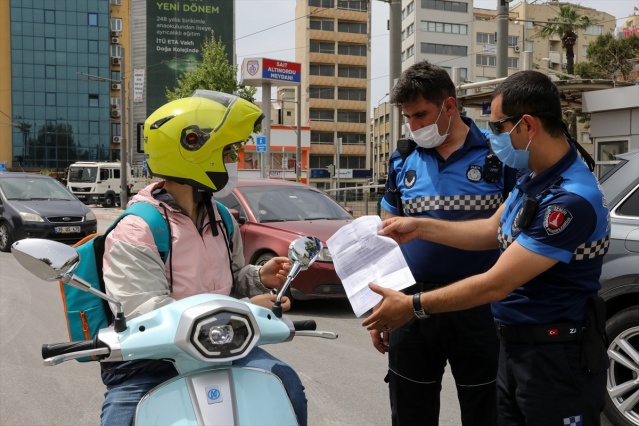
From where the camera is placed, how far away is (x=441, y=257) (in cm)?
314

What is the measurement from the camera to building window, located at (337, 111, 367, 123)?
80562 mm

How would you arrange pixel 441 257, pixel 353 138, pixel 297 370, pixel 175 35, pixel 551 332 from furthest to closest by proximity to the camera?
1. pixel 353 138
2. pixel 175 35
3. pixel 297 370
4. pixel 441 257
5. pixel 551 332

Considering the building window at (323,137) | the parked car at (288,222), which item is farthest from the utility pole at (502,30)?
the building window at (323,137)

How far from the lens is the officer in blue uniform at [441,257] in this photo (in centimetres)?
311

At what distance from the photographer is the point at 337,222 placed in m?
8.90

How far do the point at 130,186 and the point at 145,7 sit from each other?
1557 inches

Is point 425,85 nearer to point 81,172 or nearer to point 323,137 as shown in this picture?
point 81,172

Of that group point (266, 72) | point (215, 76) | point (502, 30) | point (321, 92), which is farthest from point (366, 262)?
point (321, 92)

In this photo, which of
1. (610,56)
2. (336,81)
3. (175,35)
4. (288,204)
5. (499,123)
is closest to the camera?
(499,123)

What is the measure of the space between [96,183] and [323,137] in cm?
4049

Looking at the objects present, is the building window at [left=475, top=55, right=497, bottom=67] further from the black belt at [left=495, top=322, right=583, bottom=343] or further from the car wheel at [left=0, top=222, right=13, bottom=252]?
the black belt at [left=495, top=322, right=583, bottom=343]

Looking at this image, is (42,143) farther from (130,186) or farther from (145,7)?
(130,186)

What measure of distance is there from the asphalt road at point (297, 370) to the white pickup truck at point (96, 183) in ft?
118


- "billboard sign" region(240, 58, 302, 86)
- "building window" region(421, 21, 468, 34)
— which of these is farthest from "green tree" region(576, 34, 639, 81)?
"building window" region(421, 21, 468, 34)
